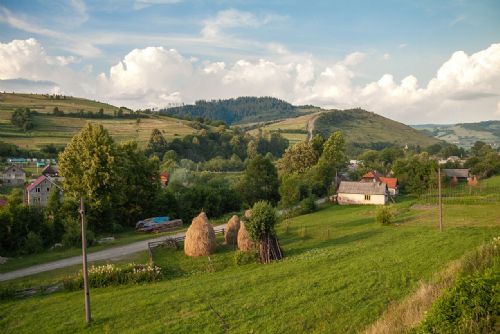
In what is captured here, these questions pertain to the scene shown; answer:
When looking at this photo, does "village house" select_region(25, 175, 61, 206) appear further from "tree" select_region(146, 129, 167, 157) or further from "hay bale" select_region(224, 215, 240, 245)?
"tree" select_region(146, 129, 167, 157)

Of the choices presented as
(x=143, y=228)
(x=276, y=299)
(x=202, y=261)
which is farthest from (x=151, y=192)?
(x=276, y=299)

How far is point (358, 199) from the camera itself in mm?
58094

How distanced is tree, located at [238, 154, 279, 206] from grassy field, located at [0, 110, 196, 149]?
62.7 m

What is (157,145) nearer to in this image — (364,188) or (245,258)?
(364,188)

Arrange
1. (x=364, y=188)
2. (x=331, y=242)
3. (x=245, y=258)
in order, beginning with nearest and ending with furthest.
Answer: (x=245, y=258) < (x=331, y=242) < (x=364, y=188)

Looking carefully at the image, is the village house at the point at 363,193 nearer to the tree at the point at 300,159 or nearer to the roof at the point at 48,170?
the tree at the point at 300,159

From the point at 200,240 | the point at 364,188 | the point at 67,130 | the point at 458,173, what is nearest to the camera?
the point at 200,240

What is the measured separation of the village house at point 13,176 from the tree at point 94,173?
4633 centimetres

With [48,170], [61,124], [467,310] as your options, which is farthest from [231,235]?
[61,124]

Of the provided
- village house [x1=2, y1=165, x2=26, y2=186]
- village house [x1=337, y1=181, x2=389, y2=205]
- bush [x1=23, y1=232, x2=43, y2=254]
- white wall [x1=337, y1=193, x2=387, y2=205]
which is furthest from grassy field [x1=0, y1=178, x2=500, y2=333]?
village house [x1=2, y1=165, x2=26, y2=186]

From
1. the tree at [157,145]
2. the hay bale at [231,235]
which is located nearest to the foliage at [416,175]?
the hay bale at [231,235]

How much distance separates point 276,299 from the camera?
54.8 feet

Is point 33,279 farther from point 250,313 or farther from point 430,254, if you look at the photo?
point 430,254

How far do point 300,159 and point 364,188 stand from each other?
65.1ft
